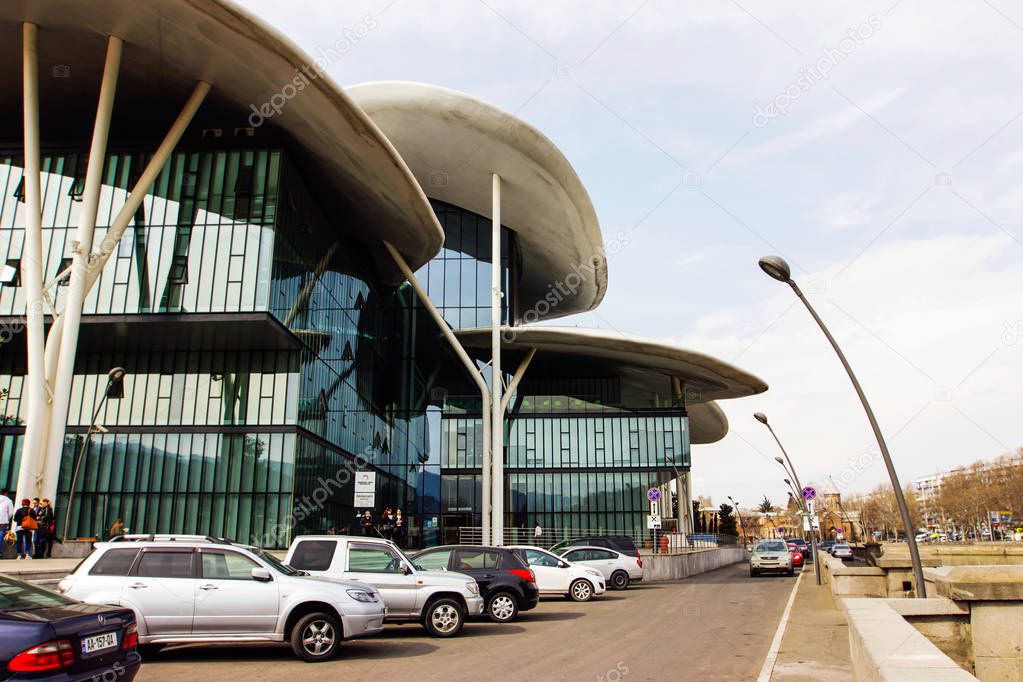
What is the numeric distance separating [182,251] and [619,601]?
1942 centimetres

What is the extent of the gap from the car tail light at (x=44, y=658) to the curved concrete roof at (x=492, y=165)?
32.0 meters

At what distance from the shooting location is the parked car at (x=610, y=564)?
2555 cm

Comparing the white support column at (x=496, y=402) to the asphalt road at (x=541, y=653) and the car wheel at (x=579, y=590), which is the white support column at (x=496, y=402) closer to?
the car wheel at (x=579, y=590)

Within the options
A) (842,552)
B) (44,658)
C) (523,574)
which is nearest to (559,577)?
(523,574)

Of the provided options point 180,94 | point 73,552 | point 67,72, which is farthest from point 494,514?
point 67,72

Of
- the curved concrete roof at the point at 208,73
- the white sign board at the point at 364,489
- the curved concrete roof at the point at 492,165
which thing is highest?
the curved concrete roof at the point at 492,165

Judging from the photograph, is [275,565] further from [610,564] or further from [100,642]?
[610,564]

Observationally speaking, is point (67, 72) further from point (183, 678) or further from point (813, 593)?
point (813, 593)

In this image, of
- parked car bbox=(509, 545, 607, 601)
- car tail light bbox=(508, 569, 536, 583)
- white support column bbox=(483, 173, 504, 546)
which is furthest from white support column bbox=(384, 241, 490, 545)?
car tail light bbox=(508, 569, 536, 583)

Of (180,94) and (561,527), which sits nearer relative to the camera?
(180,94)

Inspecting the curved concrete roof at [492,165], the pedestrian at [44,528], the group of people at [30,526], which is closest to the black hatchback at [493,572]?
the group of people at [30,526]

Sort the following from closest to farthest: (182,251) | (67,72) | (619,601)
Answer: (619,601)
(67,72)
(182,251)

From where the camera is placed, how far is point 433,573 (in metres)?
13.5

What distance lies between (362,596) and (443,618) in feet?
9.01
